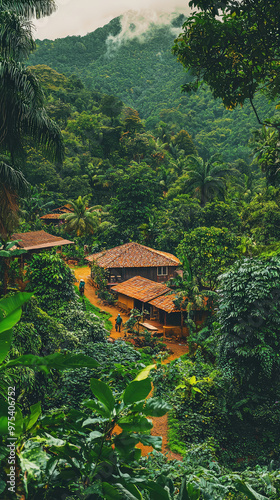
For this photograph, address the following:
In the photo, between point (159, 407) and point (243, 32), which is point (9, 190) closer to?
point (243, 32)

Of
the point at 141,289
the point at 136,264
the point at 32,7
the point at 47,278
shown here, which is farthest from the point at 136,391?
the point at 136,264

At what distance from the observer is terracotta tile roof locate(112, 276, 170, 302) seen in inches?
702

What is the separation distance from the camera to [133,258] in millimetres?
21844

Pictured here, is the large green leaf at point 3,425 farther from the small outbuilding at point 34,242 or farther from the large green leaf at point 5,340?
the small outbuilding at point 34,242

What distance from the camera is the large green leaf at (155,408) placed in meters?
1.22

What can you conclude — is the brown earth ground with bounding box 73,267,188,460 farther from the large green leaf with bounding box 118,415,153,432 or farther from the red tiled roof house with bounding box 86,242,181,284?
the large green leaf with bounding box 118,415,153,432

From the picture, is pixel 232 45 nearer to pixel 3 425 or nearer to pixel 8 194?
pixel 8 194

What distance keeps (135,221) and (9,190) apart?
18397 mm

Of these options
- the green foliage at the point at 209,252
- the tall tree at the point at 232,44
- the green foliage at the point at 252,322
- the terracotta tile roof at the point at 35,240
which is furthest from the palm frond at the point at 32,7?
the terracotta tile roof at the point at 35,240

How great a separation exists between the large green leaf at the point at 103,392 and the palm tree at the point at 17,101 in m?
7.67

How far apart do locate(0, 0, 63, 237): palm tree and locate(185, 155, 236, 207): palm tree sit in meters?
16.9

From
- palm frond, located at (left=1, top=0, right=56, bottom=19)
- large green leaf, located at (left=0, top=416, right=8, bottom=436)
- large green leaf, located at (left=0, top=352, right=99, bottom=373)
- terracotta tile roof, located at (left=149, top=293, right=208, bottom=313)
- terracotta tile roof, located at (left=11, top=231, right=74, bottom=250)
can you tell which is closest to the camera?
large green leaf, located at (left=0, top=352, right=99, bottom=373)

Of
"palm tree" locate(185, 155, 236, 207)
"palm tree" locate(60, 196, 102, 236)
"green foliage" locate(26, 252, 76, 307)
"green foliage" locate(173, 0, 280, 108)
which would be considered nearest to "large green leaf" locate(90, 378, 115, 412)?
"green foliage" locate(173, 0, 280, 108)

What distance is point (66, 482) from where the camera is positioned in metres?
1.19
